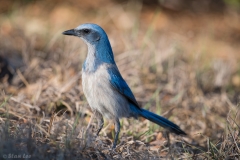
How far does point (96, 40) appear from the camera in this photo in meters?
4.84

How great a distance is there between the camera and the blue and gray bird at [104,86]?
4.58 m

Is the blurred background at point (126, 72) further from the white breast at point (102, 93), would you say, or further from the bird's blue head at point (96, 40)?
the bird's blue head at point (96, 40)

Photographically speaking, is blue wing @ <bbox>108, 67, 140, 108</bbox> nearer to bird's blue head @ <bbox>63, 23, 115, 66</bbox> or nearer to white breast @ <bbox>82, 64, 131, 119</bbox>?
white breast @ <bbox>82, 64, 131, 119</bbox>

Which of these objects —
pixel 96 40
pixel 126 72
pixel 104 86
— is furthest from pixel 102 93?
pixel 126 72

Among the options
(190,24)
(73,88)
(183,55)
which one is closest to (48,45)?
(73,88)

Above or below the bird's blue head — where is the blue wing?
Answer: below

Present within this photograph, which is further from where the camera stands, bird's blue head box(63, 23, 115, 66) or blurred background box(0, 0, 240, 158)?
blurred background box(0, 0, 240, 158)

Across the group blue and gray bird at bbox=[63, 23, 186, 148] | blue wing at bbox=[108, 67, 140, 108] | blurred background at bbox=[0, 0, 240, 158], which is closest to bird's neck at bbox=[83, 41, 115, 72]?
blue and gray bird at bbox=[63, 23, 186, 148]

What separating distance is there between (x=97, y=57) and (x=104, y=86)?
349 millimetres

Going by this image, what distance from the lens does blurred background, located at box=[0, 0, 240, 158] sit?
524 centimetres

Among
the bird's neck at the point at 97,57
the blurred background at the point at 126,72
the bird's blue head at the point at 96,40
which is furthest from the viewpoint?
the blurred background at the point at 126,72

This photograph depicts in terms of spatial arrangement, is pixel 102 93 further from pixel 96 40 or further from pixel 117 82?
pixel 96 40

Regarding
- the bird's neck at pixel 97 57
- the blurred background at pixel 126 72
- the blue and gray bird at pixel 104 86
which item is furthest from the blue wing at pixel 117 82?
the blurred background at pixel 126 72

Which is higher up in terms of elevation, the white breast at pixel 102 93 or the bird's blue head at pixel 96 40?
the bird's blue head at pixel 96 40
